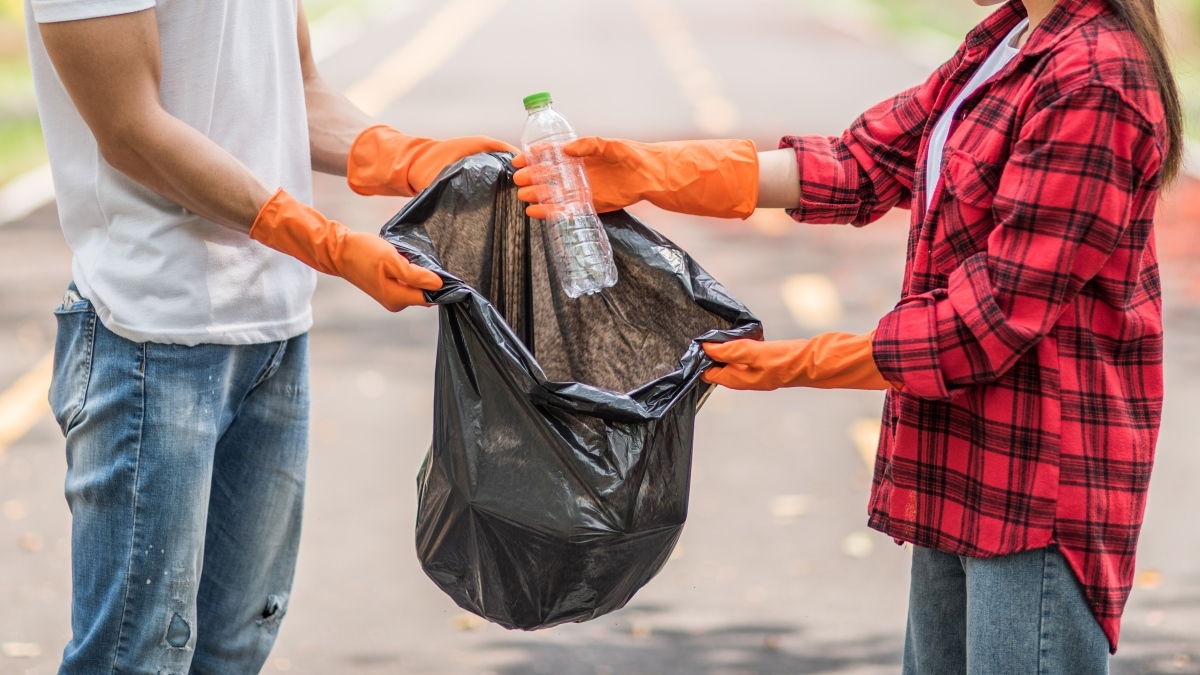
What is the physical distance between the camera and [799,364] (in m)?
2.19

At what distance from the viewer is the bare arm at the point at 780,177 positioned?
99.3 inches

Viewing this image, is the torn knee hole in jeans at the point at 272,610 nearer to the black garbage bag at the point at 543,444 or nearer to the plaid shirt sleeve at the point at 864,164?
the black garbage bag at the point at 543,444

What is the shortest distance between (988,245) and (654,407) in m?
0.63

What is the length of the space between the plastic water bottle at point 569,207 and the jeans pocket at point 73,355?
0.85 meters

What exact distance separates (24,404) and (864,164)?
4116 millimetres

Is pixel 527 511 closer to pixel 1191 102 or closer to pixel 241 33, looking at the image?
pixel 241 33

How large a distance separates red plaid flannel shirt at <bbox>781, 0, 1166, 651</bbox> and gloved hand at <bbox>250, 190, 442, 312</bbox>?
0.81 metres

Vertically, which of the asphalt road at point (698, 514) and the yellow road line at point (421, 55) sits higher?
the yellow road line at point (421, 55)

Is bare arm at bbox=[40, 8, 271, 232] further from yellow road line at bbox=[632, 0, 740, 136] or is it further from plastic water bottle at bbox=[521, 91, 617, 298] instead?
yellow road line at bbox=[632, 0, 740, 136]

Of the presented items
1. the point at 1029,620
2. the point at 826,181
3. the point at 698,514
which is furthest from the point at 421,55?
the point at 1029,620

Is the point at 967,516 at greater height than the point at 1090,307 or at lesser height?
lesser

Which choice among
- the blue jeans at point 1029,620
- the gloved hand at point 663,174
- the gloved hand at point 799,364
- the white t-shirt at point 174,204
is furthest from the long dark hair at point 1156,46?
the white t-shirt at point 174,204

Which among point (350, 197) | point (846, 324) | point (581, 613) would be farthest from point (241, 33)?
point (350, 197)

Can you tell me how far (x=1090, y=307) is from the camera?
200 cm
